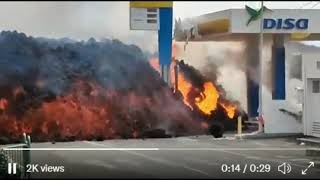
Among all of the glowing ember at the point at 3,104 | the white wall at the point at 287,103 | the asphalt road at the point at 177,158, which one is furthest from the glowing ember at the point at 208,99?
the glowing ember at the point at 3,104

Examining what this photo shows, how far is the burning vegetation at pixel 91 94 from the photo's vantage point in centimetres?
365

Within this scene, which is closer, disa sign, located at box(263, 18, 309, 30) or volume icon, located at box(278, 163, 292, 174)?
disa sign, located at box(263, 18, 309, 30)

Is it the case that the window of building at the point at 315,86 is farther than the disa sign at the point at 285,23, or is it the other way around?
the window of building at the point at 315,86

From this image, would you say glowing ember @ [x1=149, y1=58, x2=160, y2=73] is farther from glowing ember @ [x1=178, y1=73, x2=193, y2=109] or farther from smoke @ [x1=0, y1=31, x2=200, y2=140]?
glowing ember @ [x1=178, y1=73, x2=193, y2=109]

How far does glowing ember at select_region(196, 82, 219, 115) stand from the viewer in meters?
3.75

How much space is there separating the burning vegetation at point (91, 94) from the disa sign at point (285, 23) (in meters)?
0.58

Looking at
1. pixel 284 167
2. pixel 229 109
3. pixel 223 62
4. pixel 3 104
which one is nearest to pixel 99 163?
pixel 3 104

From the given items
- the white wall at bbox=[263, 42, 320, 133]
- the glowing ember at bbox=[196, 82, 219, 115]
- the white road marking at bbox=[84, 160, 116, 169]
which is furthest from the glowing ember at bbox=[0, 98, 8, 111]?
the white wall at bbox=[263, 42, 320, 133]

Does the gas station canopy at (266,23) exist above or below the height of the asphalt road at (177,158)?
above

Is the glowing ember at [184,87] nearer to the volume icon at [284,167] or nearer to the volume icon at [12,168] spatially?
the volume icon at [284,167]

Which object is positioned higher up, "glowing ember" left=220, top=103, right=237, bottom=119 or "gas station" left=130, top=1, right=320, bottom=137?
"gas station" left=130, top=1, right=320, bottom=137

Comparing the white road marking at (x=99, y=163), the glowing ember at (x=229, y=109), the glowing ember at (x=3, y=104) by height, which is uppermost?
the glowing ember at (x=3, y=104)

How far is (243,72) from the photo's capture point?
3773 millimetres

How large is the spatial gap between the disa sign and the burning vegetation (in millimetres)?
584
